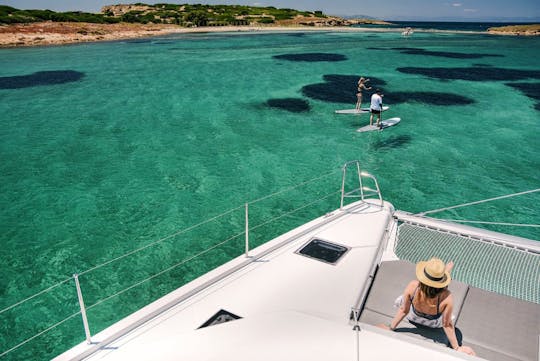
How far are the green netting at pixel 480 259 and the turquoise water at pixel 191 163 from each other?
445 cm

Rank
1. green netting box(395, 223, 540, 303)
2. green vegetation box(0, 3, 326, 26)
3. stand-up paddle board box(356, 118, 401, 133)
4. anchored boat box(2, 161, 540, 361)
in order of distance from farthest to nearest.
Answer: green vegetation box(0, 3, 326, 26) → stand-up paddle board box(356, 118, 401, 133) → green netting box(395, 223, 540, 303) → anchored boat box(2, 161, 540, 361)

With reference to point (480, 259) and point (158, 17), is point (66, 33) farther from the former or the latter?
point (480, 259)

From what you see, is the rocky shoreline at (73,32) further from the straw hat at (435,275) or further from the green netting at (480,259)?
the straw hat at (435,275)

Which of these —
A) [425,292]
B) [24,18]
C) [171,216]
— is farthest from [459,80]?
[24,18]

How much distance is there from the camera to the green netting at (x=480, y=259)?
709 cm

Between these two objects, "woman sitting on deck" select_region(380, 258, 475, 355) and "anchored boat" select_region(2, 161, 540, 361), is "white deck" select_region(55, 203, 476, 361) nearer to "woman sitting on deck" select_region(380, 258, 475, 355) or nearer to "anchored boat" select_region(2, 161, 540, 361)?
"anchored boat" select_region(2, 161, 540, 361)

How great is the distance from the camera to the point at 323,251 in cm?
753

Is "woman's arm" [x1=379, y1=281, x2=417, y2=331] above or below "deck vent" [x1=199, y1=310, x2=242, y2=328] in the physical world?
above

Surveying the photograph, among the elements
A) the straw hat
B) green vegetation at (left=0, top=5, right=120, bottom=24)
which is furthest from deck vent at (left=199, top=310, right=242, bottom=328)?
green vegetation at (left=0, top=5, right=120, bottom=24)

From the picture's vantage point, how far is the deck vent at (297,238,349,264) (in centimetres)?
728

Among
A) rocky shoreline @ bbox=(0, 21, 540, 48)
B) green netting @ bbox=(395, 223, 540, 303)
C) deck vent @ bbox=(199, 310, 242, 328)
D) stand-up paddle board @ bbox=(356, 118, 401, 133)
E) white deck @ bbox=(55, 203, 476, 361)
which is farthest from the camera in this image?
rocky shoreline @ bbox=(0, 21, 540, 48)

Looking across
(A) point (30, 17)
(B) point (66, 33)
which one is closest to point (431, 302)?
(B) point (66, 33)

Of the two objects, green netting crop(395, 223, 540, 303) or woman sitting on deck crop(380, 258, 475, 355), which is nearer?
woman sitting on deck crop(380, 258, 475, 355)

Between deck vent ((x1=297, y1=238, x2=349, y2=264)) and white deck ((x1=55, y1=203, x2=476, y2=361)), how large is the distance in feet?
0.46
